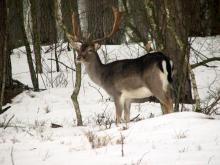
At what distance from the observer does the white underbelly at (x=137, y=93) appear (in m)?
8.99

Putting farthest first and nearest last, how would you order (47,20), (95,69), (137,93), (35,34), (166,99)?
(47,20), (35,34), (95,69), (137,93), (166,99)

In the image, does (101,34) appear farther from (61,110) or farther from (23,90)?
(61,110)

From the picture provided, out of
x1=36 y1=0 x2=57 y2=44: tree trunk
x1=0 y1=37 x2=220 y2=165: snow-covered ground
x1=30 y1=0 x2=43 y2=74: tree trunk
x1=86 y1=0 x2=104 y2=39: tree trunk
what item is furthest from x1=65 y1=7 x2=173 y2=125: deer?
x1=86 y1=0 x2=104 y2=39: tree trunk

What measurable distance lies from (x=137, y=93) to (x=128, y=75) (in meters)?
0.39

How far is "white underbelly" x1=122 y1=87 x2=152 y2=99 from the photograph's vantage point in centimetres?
899

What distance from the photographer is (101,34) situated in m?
19.5

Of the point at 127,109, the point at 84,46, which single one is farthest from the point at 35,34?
the point at 127,109

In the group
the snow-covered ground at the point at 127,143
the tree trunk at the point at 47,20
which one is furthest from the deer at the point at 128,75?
the tree trunk at the point at 47,20

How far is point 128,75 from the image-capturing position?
361 inches

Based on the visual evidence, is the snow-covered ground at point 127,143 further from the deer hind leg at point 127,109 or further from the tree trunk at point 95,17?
the tree trunk at point 95,17

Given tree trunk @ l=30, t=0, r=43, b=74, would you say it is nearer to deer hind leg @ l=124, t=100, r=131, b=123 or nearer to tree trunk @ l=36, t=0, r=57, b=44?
tree trunk @ l=36, t=0, r=57, b=44

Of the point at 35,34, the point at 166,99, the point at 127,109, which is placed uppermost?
the point at 35,34

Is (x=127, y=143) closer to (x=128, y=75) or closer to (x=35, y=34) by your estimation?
(x=128, y=75)

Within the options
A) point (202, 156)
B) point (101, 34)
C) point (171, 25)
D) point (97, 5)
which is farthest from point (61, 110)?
point (97, 5)
